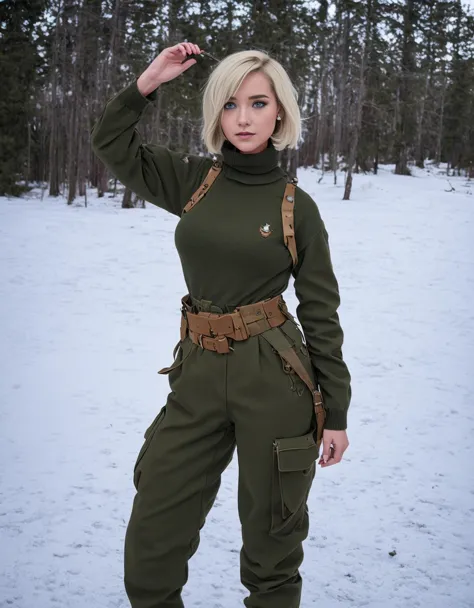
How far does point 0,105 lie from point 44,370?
64.5ft

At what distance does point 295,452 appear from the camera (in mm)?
2039

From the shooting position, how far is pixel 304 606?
301cm

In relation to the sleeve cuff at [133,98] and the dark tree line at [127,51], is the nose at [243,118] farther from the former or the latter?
the dark tree line at [127,51]

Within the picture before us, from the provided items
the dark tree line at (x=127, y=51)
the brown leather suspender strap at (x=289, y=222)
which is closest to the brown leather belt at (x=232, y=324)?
the brown leather suspender strap at (x=289, y=222)

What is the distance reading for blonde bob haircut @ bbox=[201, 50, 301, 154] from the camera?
6.75 ft

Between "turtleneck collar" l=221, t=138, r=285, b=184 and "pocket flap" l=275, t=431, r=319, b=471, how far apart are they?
98 centimetres

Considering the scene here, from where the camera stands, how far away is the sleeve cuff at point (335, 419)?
2148mm

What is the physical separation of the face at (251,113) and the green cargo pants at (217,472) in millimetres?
735

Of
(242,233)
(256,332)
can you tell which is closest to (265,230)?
(242,233)

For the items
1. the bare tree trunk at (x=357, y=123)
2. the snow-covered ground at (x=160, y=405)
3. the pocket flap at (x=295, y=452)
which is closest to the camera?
the pocket flap at (x=295, y=452)

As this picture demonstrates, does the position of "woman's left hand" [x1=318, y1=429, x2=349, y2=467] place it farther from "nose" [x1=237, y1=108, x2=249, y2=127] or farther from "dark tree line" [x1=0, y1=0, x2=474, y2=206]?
"dark tree line" [x1=0, y1=0, x2=474, y2=206]

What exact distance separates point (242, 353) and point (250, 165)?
2.34 feet

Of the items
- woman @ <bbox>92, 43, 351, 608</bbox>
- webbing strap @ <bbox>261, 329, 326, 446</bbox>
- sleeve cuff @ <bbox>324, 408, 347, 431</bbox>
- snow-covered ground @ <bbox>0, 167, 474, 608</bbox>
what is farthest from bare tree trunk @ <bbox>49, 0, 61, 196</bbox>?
sleeve cuff @ <bbox>324, 408, 347, 431</bbox>

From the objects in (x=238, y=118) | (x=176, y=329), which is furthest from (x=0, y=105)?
(x=238, y=118)
